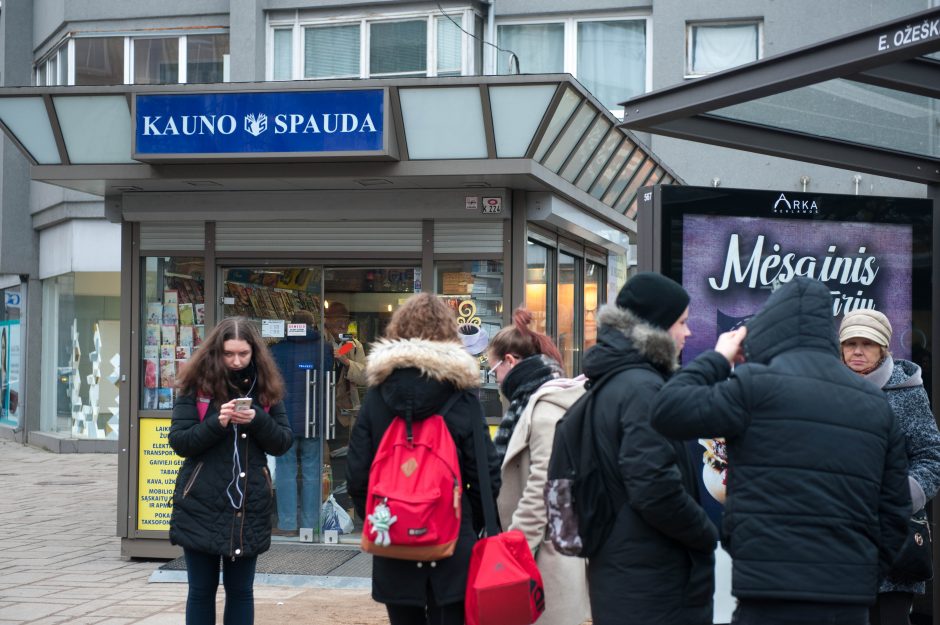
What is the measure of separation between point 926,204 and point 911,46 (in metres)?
1.89

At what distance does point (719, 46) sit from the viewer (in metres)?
15.5

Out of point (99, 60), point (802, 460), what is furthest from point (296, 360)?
point (99, 60)

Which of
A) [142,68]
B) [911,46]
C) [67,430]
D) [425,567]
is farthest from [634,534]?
[67,430]

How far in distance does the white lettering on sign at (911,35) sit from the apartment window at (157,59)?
1454 centimetres

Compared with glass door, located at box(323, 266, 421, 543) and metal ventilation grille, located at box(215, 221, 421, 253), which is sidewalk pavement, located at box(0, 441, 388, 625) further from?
metal ventilation grille, located at box(215, 221, 421, 253)

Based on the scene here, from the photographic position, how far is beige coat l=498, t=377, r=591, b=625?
4465mm

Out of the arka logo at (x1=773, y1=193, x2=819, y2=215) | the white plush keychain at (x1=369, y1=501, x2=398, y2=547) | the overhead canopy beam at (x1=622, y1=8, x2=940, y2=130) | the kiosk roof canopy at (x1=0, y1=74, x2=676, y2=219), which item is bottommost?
A: the white plush keychain at (x1=369, y1=501, x2=398, y2=547)

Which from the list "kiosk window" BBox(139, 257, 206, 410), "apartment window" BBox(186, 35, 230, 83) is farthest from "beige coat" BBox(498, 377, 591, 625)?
"apartment window" BBox(186, 35, 230, 83)

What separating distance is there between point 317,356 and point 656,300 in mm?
5701

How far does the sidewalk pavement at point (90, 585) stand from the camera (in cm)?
679

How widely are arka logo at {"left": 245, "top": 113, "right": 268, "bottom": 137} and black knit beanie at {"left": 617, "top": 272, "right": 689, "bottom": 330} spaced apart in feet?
15.9

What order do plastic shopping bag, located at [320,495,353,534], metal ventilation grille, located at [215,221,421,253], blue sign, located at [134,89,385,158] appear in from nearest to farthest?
blue sign, located at [134,89,385,158], metal ventilation grille, located at [215,221,421,253], plastic shopping bag, located at [320,495,353,534]

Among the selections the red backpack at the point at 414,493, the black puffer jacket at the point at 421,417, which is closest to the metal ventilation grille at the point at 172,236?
the black puffer jacket at the point at 421,417

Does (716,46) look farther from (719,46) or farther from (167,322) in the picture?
(167,322)
